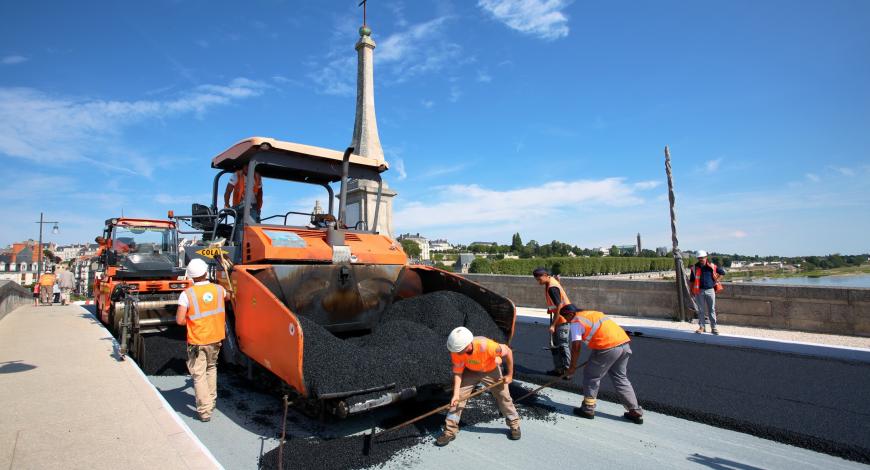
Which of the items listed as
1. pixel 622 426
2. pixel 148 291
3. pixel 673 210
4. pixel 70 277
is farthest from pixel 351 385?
pixel 70 277

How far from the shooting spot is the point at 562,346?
5195mm

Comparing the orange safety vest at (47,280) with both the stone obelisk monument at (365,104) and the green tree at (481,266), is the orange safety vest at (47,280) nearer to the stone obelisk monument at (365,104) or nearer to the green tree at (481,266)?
the stone obelisk monument at (365,104)

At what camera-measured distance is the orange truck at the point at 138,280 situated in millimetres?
5918

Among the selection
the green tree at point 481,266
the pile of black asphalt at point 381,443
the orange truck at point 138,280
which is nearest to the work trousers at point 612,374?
the pile of black asphalt at point 381,443

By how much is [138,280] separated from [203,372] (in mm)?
5322

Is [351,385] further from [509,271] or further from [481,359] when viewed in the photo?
[509,271]

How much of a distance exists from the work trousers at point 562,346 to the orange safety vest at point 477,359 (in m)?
2.05

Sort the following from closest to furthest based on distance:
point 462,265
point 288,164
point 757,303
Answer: point 288,164 < point 757,303 < point 462,265

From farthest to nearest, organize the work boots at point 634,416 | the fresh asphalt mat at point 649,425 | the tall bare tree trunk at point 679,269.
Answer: the tall bare tree trunk at point 679,269
the work boots at point 634,416
the fresh asphalt mat at point 649,425

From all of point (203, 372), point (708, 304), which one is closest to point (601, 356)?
point (203, 372)

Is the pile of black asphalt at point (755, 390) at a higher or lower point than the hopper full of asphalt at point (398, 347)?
lower

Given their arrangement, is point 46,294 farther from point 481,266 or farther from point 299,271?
point 481,266

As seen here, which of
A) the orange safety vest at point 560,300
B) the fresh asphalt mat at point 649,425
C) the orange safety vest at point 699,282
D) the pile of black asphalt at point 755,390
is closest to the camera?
the fresh asphalt mat at point 649,425

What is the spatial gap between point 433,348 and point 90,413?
2.64 metres
